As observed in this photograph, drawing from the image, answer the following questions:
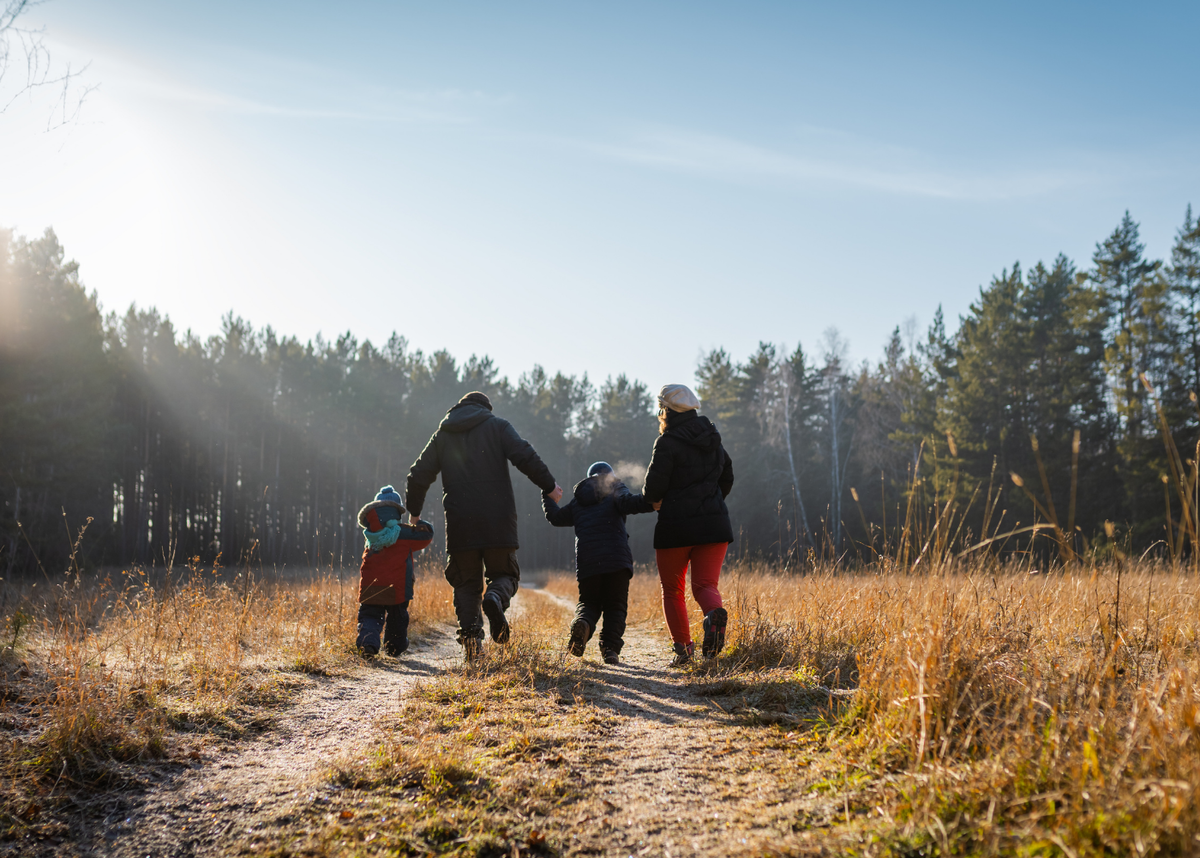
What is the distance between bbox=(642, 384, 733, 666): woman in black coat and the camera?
4984 mm

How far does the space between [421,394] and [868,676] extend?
144ft

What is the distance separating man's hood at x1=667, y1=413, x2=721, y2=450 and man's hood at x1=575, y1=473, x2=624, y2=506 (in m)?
0.92

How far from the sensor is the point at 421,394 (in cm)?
4447

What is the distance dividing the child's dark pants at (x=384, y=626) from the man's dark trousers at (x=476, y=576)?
4.09 ft

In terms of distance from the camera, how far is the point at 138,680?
3947mm

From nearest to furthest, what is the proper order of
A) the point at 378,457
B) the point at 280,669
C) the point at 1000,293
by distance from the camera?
the point at 280,669 < the point at 1000,293 < the point at 378,457

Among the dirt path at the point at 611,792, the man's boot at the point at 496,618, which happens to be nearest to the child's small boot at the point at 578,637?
the man's boot at the point at 496,618

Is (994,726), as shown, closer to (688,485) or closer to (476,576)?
(688,485)

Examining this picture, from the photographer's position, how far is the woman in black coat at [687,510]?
16.4 feet

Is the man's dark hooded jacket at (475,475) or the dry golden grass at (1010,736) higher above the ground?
the man's dark hooded jacket at (475,475)

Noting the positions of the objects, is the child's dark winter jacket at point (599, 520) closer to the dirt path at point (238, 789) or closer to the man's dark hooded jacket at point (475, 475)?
the man's dark hooded jacket at point (475, 475)

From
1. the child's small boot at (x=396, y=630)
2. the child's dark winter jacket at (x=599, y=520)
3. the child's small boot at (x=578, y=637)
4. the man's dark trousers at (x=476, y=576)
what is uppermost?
the child's dark winter jacket at (x=599, y=520)

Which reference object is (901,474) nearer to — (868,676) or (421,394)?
(421,394)

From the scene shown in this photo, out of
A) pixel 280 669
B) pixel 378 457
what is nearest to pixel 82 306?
pixel 378 457
